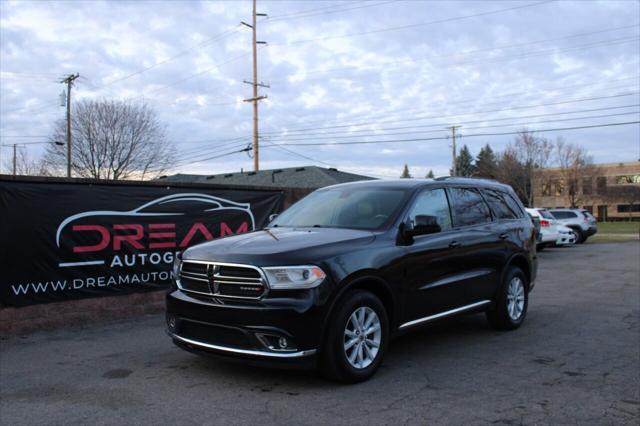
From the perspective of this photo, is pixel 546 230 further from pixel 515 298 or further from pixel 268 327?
pixel 268 327

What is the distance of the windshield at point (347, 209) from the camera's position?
563 centimetres

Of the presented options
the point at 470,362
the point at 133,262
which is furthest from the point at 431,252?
the point at 133,262

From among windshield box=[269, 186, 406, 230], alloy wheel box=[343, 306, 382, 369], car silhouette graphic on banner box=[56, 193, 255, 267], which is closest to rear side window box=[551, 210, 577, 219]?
car silhouette graphic on banner box=[56, 193, 255, 267]

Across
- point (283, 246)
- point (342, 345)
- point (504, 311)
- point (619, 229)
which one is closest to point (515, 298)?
point (504, 311)

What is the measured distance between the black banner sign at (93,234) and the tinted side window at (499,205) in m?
4.54

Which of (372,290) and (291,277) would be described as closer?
(291,277)

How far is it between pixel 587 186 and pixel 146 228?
6100cm

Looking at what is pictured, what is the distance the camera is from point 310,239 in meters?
5.00

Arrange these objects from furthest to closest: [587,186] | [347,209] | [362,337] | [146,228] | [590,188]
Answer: [590,188], [587,186], [146,228], [347,209], [362,337]

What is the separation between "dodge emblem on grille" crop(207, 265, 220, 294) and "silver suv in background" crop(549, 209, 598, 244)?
23186 millimetres

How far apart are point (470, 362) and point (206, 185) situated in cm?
547

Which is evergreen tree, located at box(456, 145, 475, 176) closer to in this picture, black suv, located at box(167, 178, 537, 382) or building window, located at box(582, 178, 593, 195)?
building window, located at box(582, 178, 593, 195)

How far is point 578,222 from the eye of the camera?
2555 cm

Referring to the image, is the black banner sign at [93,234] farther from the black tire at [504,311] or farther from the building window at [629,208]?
the building window at [629,208]
